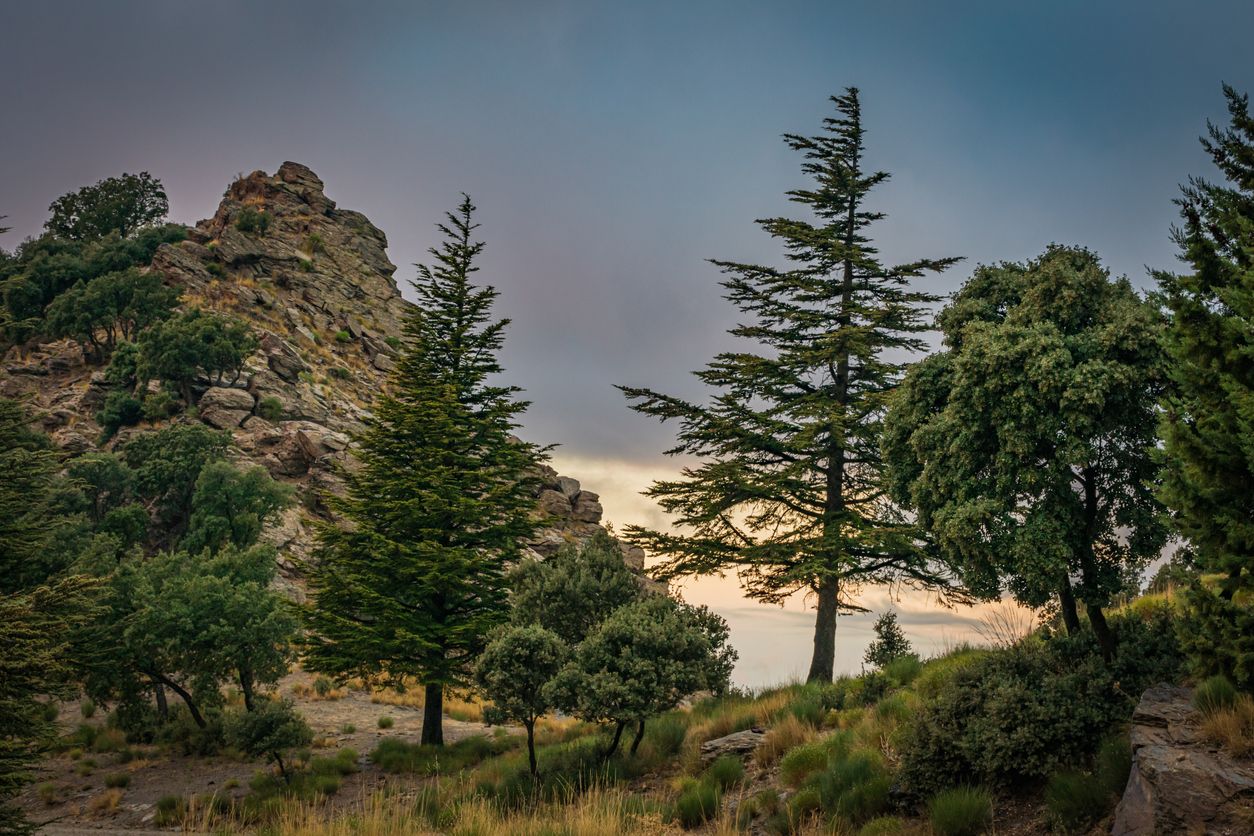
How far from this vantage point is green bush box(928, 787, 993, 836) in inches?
356

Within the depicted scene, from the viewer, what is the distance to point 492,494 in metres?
25.6

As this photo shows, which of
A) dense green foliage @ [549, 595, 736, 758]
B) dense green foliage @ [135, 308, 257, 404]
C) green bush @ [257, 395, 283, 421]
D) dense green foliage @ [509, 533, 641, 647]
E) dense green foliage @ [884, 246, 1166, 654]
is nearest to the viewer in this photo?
dense green foliage @ [884, 246, 1166, 654]

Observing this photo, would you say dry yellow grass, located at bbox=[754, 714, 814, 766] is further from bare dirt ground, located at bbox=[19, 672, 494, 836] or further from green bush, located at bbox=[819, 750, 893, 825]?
bare dirt ground, located at bbox=[19, 672, 494, 836]

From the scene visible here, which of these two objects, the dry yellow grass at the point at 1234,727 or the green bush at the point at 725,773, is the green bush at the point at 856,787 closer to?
the green bush at the point at 725,773

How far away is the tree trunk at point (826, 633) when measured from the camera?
2173cm

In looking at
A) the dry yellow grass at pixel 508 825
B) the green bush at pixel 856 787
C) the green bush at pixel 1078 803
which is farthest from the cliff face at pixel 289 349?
the green bush at pixel 1078 803

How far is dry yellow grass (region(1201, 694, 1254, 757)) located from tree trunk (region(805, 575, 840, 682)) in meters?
13.4

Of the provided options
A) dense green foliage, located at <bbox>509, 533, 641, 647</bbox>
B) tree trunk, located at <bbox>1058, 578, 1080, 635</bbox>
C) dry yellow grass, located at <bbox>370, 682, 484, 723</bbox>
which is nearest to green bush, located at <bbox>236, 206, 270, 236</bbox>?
dry yellow grass, located at <bbox>370, 682, 484, 723</bbox>

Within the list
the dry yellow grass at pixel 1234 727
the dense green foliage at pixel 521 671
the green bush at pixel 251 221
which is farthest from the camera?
the green bush at pixel 251 221

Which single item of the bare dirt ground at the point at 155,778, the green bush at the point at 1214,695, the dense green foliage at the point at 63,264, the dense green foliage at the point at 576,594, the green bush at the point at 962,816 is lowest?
the bare dirt ground at the point at 155,778

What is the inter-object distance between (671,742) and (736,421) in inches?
413

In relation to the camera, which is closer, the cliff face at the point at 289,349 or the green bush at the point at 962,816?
the green bush at the point at 962,816

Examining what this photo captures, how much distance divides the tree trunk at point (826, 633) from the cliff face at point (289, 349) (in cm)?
1037

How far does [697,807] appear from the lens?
12367mm
